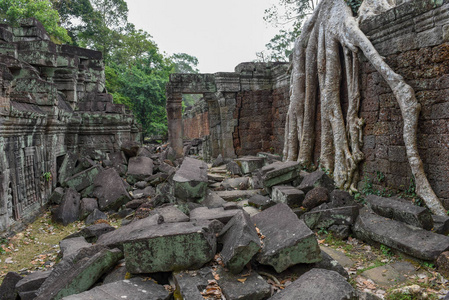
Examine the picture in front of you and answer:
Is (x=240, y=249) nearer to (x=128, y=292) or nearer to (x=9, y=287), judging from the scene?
(x=128, y=292)

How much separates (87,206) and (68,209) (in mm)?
325

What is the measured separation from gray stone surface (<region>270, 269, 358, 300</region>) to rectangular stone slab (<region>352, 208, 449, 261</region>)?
1.39m

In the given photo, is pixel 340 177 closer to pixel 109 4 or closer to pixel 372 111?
pixel 372 111

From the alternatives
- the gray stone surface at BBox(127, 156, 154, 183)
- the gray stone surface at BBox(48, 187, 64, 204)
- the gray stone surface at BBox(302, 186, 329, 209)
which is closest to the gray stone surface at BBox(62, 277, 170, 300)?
the gray stone surface at BBox(302, 186, 329, 209)

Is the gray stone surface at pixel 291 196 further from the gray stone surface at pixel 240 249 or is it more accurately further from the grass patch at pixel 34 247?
the grass patch at pixel 34 247

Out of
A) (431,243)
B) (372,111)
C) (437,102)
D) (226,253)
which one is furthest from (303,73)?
(226,253)

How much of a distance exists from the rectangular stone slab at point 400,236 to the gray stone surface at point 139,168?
4832 mm

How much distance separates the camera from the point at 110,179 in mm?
6141

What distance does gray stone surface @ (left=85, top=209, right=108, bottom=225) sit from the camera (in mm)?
5180

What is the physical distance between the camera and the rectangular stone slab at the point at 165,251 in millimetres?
2570

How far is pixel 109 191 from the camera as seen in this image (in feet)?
19.2

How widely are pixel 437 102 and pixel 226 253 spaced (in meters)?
3.44

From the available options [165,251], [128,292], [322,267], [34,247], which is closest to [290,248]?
[322,267]

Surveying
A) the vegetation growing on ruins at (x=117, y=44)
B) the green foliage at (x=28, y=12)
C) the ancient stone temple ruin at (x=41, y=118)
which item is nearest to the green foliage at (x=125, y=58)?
the vegetation growing on ruins at (x=117, y=44)
